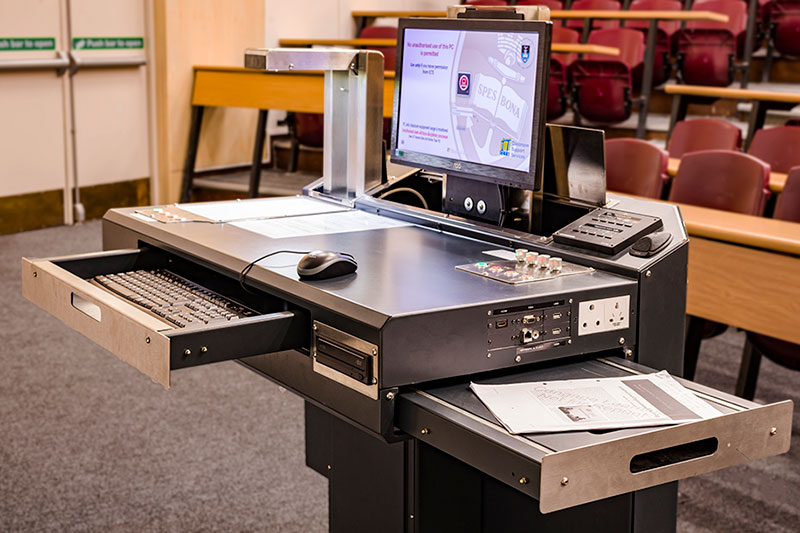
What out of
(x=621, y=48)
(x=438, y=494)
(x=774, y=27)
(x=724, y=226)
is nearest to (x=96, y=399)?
(x=438, y=494)

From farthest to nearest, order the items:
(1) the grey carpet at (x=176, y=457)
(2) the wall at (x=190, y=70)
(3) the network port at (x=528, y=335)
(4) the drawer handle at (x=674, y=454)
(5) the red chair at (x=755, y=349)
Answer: (2) the wall at (x=190, y=70), (5) the red chair at (x=755, y=349), (1) the grey carpet at (x=176, y=457), (3) the network port at (x=528, y=335), (4) the drawer handle at (x=674, y=454)

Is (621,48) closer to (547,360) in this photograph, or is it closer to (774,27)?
(774,27)

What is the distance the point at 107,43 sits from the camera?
17.6 feet

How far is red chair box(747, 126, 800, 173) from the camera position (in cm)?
383

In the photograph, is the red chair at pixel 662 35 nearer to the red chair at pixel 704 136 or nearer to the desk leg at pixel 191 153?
the red chair at pixel 704 136

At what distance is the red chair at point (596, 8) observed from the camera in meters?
6.97

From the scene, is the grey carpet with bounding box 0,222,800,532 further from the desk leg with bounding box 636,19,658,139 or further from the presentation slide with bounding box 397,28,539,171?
the desk leg with bounding box 636,19,658,139

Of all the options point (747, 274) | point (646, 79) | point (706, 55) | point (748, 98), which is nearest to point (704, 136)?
point (748, 98)

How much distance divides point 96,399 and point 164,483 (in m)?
0.64

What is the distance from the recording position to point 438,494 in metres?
1.55

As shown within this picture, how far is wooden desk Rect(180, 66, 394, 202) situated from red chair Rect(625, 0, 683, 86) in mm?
2266

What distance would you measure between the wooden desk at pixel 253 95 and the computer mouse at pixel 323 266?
351 centimetres

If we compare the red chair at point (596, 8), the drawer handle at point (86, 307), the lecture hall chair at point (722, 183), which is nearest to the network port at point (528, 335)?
the drawer handle at point (86, 307)

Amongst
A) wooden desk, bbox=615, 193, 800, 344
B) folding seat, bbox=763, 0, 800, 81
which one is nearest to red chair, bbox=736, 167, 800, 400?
wooden desk, bbox=615, 193, 800, 344
